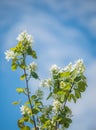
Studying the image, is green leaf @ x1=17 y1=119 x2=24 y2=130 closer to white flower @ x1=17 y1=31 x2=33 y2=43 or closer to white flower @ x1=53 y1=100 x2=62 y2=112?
white flower @ x1=53 y1=100 x2=62 y2=112

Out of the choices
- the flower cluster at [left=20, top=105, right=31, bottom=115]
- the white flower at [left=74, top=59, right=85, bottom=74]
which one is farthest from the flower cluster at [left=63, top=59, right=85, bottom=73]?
the flower cluster at [left=20, top=105, right=31, bottom=115]

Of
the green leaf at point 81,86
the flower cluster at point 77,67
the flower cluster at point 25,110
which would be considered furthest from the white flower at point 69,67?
the flower cluster at point 25,110

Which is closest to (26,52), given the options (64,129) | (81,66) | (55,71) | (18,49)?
(18,49)

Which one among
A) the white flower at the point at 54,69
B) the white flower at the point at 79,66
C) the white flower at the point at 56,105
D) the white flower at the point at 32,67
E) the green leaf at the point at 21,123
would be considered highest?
the white flower at the point at 32,67

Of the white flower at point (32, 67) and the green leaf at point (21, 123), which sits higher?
the white flower at point (32, 67)

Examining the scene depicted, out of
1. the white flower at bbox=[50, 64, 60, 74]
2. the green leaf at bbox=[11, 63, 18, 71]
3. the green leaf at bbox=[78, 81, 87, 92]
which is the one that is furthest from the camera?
the white flower at bbox=[50, 64, 60, 74]

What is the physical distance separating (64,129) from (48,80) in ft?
3.75

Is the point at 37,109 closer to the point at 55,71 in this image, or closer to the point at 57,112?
the point at 57,112

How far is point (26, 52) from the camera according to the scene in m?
7.22

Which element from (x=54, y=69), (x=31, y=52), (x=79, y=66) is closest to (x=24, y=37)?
(x=31, y=52)

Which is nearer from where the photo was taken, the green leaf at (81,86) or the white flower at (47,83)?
the green leaf at (81,86)

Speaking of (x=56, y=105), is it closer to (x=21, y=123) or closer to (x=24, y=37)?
(x=21, y=123)

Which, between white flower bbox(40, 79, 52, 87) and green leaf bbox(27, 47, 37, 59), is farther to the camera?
white flower bbox(40, 79, 52, 87)

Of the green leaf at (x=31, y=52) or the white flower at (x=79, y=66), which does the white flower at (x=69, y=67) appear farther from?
the green leaf at (x=31, y=52)
